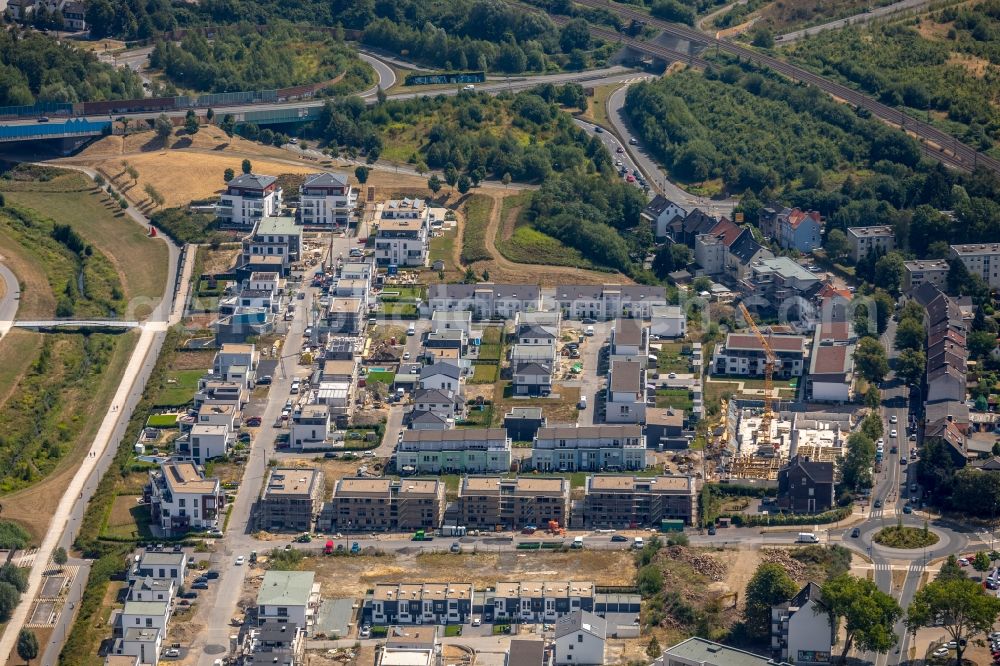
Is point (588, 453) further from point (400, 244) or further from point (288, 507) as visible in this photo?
point (400, 244)

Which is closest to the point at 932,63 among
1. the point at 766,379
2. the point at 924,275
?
the point at 924,275

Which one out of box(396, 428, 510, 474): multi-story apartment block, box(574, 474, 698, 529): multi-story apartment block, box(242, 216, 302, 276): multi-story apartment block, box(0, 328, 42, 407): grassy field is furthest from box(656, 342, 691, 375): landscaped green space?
box(0, 328, 42, 407): grassy field

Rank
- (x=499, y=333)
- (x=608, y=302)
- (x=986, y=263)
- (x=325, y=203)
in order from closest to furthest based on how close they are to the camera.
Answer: (x=499, y=333)
(x=608, y=302)
(x=986, y=263)
(x=325, y=203)

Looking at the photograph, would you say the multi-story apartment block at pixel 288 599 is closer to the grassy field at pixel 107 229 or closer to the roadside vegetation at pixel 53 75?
the grassy field at pixel 107 229

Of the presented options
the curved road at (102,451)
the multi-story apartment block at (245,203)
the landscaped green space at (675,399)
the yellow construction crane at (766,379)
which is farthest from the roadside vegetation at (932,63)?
the curved road at (102,451)

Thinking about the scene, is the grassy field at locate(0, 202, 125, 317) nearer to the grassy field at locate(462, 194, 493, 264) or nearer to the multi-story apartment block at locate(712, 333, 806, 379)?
the grassy field at locate(462, 194, 493, 264)

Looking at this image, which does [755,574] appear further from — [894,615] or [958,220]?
[958,220]

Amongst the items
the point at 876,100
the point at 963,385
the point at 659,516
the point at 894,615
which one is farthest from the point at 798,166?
the point at 894,615
